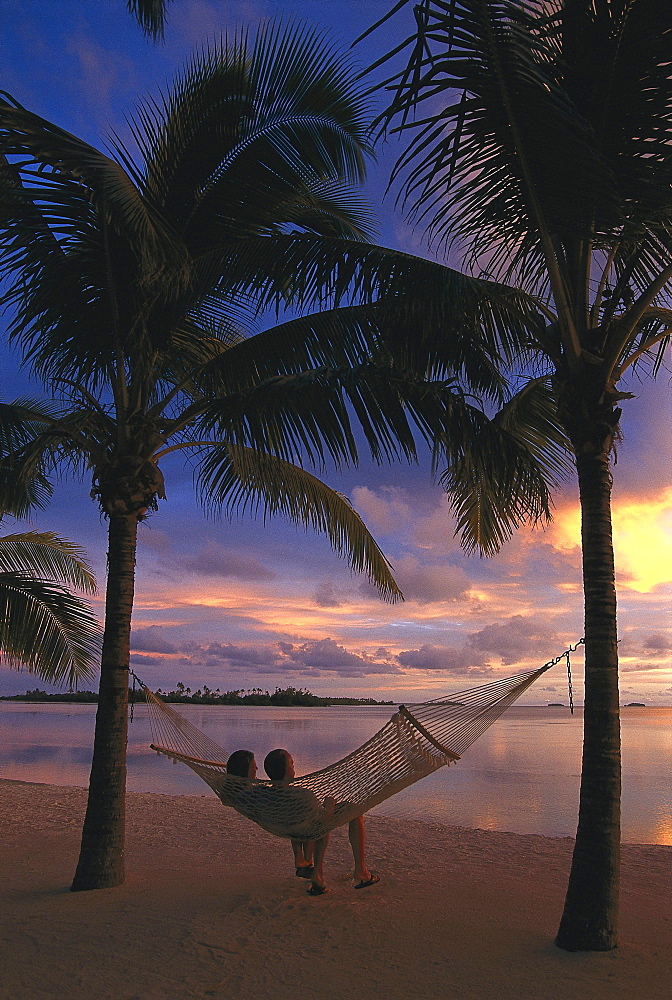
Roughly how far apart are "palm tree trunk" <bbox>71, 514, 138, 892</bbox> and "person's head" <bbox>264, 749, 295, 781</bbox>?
0.72m

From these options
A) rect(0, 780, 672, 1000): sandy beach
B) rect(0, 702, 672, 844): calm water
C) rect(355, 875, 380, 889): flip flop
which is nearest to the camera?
Answer: rect(0, 780, 672, 1000): sandy beach

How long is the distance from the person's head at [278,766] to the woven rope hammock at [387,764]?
28 centimetres

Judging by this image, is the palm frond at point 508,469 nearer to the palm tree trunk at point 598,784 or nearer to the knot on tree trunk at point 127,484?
the palm tree trunk at point 598,784

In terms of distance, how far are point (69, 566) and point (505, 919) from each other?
5.80m

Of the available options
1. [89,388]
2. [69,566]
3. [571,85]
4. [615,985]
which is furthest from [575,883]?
[69,566]

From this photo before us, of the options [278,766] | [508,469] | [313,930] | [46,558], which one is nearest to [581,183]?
[508,469]

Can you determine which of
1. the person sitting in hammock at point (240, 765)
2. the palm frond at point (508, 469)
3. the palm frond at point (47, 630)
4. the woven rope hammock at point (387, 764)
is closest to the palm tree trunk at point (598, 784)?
the woven rope hammock at point (387, 764)

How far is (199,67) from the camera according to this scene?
416 cm

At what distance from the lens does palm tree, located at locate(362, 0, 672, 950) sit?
104 inches

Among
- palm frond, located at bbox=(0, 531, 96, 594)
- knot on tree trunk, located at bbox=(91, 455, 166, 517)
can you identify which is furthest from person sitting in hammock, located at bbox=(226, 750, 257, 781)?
palm frond, located at bbox=(0, 531, 96, 594)

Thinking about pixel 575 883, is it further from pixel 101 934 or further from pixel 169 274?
pixel 169 274

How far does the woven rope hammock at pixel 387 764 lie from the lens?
3367mm

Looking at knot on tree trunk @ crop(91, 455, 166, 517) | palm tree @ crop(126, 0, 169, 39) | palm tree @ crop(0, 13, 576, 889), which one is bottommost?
knot on tree trunk @ crop(91, 455, 166, 517)

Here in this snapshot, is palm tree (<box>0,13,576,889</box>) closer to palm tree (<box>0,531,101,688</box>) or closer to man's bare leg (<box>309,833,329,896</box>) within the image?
man's bare leg (<box>309,833,329,896</box>)
